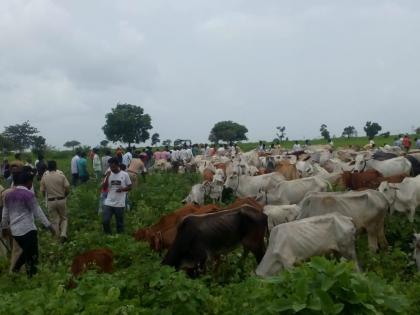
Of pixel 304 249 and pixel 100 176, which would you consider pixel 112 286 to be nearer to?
pixel 304 249

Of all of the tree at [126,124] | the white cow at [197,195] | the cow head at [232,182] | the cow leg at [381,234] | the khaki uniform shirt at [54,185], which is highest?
the tree at [126,124]

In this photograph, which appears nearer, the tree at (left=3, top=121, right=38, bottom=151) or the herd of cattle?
the herd of cattle

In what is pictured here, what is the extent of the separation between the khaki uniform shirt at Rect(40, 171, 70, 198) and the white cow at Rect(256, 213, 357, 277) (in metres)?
5.28

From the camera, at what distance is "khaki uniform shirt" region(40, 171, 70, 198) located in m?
12.0

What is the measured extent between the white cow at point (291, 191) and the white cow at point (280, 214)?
8.59 ft

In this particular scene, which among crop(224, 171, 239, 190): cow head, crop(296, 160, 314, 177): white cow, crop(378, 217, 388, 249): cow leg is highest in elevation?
crop(296, 160, 314, 177): white cow

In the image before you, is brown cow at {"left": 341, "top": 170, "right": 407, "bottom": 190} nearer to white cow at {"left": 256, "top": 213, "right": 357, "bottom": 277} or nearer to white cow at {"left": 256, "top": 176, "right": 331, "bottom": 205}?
white cow at {"left": 256, "top": 176, "right": 331, "bottom": 205}

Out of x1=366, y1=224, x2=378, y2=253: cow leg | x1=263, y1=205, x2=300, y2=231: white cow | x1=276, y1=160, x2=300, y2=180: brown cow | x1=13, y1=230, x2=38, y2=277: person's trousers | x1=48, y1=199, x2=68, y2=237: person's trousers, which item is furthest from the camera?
x1=276, y1=160, x2=300, y2=180: brown cow

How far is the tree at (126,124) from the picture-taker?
60.2 meters

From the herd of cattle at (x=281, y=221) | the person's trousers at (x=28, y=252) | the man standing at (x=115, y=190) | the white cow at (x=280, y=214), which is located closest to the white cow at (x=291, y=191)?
the herd of cattle at (x=281, y=221)

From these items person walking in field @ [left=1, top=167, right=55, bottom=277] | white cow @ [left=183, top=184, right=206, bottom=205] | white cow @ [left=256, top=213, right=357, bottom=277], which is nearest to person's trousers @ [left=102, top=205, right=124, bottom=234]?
person walking in field @ [left=1, top=167, right=55, bottom=277]

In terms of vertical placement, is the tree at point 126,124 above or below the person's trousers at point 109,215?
above

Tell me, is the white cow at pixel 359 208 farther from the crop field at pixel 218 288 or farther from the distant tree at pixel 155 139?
the distant tree at pixel 155 139

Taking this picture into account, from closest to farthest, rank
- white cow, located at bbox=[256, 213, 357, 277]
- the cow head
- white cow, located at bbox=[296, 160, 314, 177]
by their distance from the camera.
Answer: white cow, located at bbox=[256, 213, 357, 277] < the cow head < white cow, located at bbox=[296, 160, 314, 177]
